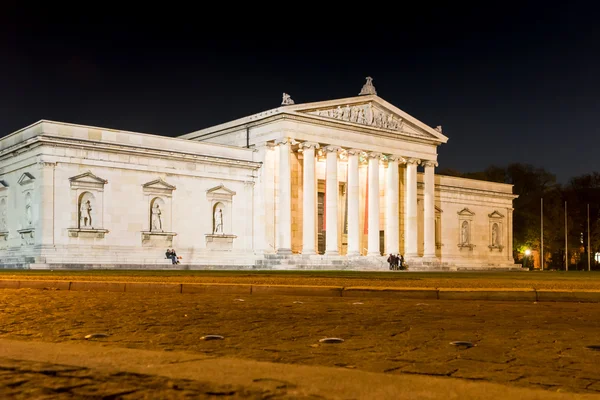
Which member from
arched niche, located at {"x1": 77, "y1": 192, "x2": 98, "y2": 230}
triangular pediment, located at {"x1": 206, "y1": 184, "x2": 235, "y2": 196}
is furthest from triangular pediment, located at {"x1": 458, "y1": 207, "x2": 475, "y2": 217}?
arched niche, located at {"x1": 77, "y1": 192, "x2": 98, "y2": 230}

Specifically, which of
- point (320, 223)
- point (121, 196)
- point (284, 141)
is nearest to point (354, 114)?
point (284, 141)

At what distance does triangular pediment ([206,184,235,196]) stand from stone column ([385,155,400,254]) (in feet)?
48.1

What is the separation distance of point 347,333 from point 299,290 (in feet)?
27.9

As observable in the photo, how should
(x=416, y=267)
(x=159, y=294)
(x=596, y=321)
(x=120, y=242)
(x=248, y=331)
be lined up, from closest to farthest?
(x=248, y=331)
(x=596, y=321)
(x=159, y=294)
(x=120, y=242)
(x=416, y=267)

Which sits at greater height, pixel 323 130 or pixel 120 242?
pixel 323 130

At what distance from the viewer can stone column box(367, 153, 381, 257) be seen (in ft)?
203

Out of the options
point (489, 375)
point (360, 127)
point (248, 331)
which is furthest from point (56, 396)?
point (360, 127)

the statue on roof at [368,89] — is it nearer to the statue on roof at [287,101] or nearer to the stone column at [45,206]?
the statue on roof at [287,101]

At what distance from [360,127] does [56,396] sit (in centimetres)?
5653

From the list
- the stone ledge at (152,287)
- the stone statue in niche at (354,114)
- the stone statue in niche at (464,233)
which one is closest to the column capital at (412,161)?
the stone statue in niche at (354,114)

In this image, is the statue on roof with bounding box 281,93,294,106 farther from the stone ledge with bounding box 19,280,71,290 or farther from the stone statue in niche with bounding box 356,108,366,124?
the stone ledge with bounding box 19,280,71,290

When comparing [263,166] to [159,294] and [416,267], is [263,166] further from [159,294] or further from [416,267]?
[159,294]

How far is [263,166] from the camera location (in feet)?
191

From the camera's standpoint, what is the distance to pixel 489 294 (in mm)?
17141
